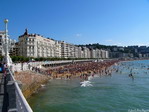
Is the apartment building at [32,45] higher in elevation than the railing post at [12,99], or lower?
higher

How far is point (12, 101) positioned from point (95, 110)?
42.8ft

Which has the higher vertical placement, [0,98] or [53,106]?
[0,98]

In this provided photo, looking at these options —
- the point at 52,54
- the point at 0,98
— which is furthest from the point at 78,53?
the point at 0,98

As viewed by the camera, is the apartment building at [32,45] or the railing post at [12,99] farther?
the apartment building at [32,45]

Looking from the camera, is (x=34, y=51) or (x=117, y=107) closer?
(x=117, y=107)

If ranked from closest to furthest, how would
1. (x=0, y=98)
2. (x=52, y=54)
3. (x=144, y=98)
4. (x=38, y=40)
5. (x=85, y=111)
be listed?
1. (x=0, y=98)
2. (x=85, y=111)
3. (x=144, y=98)
4. (x=38, y=40)
5. (x=52, y=54)

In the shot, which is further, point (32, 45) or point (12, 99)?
point (32, 45)

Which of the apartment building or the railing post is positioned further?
the apartment building

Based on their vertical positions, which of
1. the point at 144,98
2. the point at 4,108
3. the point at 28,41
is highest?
the point at 28,41

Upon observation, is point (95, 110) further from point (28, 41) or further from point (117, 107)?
point (28, 41)

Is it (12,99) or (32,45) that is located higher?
(32,45)

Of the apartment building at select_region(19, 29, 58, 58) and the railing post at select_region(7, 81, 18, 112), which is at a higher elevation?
the apartment building at select_region(19, 29, 58, 58)

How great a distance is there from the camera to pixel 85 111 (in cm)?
1780

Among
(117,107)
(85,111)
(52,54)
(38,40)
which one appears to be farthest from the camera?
(52,54)
